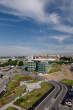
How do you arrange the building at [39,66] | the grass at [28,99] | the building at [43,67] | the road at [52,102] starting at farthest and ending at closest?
the building at [39,66] < the building at [43,67] < the grass at [28,99] < the road at [52,102]

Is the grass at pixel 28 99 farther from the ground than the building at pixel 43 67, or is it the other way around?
the building at pixel 43 67

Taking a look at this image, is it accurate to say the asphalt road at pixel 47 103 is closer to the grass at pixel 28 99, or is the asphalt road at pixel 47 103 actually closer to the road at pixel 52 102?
the road at pixel 52 102

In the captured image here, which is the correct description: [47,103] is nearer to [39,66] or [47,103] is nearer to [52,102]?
[52,102]

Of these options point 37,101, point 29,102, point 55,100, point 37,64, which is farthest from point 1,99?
point 37,64

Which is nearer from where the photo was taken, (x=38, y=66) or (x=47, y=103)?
(x=47, y=103)

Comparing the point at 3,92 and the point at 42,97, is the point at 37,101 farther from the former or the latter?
the point at 3,92

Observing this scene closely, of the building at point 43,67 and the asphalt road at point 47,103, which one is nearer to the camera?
the asphalt road at point 47,103

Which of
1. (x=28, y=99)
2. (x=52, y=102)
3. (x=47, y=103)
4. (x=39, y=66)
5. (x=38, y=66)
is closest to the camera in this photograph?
(x=47, y=103)

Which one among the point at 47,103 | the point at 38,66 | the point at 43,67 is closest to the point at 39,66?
the point at 38,66

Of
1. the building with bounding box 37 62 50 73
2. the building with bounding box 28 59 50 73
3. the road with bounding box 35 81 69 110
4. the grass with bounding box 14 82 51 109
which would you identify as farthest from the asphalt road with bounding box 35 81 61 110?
the building with bounding box 28 59 50 73

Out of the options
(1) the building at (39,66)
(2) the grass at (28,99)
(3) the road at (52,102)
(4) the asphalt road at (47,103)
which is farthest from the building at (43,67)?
(4) the asphalt road at (47,103)

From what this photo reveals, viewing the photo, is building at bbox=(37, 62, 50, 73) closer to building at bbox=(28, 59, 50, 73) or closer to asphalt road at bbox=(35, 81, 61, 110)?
building at bbox=(28, 59, 50, 73)
